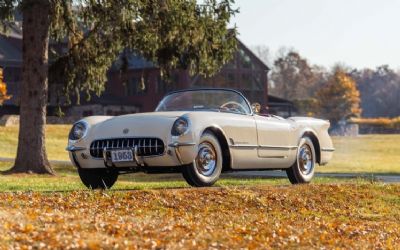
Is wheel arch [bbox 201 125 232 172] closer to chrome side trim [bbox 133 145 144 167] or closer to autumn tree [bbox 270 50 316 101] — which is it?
chrome side trim [bbox 133 145 144 167]

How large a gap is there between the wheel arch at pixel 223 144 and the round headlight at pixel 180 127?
1.55ft

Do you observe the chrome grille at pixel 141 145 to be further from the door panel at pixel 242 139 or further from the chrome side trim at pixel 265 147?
the chrome side trim at pixel 265 147

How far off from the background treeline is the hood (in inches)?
2787

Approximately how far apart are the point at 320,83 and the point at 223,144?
349 ft

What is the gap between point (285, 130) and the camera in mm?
12984

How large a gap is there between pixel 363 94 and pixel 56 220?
127669mm

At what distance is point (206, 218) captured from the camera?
9.27 metres

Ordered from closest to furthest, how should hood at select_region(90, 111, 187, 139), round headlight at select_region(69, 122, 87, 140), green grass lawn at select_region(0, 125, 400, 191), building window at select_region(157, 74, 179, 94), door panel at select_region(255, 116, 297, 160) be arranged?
1. hood at select_region(90, 111, 187, 139)
2. round headlight at select_region(69, 122, 87, 140)
3. door panel at select_region(255, 116, 297, 160)
4. green grass lawn at select_region(0, 125, 400, 191)
5. building window at select_region(157, 74, 179, 94)

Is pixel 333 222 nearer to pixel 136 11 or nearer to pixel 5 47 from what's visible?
pixel 136 11

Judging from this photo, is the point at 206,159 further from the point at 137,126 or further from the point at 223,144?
the point at 137,126

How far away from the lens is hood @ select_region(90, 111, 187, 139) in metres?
10.8

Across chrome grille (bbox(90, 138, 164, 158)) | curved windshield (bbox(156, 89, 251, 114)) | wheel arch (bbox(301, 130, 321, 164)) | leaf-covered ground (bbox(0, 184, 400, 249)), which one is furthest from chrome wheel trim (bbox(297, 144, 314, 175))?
chrome grille (bbox(90, 138, 164, 158))

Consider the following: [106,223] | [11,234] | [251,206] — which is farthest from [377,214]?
[11,234]

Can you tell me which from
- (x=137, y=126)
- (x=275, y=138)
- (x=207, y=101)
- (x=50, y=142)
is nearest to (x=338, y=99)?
(x=50, y=142)
